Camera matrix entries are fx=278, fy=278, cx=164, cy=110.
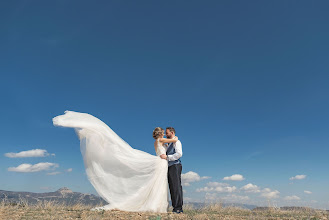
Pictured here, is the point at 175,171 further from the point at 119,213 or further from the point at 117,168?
the point at 119,213

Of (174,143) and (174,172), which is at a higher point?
(174,143)

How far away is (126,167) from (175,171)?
2247 mm

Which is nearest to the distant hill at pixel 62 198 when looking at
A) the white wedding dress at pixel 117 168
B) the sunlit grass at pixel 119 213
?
the sunlit grass at pixel 119 213

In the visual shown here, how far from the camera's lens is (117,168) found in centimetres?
1266

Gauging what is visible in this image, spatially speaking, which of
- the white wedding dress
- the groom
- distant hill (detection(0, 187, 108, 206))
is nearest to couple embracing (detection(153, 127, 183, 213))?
the groom

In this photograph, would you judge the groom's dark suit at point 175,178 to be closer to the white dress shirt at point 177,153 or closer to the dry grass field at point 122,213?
the white dress shirt at point 177,153

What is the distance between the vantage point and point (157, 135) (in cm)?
1281

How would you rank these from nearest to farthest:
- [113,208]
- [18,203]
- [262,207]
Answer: [113,208] < [18,203] < [262,207]

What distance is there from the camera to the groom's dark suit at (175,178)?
493 inches

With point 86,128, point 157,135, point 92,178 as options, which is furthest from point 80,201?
point 157,135

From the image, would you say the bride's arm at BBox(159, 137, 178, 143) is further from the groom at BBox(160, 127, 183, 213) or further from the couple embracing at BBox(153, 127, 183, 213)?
the groom at BBox(160, 127, 183, 213)

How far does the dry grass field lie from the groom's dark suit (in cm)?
60

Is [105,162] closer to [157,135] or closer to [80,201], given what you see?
[157,135]

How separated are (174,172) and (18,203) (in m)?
8.67
